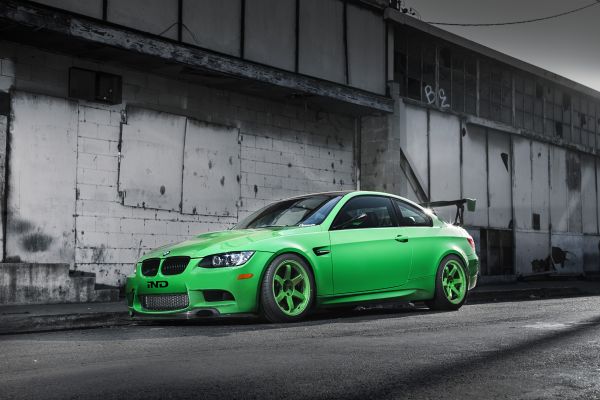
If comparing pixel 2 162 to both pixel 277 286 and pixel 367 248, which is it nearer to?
pixel 277 286

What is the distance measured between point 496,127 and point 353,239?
15098 mm

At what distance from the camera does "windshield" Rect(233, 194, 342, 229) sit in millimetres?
9242

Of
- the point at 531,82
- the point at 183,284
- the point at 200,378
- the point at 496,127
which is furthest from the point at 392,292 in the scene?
the point at 531,82

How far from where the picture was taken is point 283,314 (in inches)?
332

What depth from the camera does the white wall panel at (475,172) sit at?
72.3 ft

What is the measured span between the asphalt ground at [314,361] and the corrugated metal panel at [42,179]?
4883mm

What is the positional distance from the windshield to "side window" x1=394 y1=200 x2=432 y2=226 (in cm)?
96

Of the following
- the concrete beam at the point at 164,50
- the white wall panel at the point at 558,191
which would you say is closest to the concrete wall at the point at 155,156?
the concrete beam at the point at 164,50

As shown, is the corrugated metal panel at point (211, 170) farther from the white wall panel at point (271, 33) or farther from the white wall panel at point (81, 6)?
the white wall panel at point (81, 6)

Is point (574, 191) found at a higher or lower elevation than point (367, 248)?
higher

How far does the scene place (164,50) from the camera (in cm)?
1384

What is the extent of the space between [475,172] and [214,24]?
9.97 metres

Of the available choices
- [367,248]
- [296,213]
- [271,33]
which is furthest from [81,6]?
[367,248]

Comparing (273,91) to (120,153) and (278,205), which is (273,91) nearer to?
(120,153)
